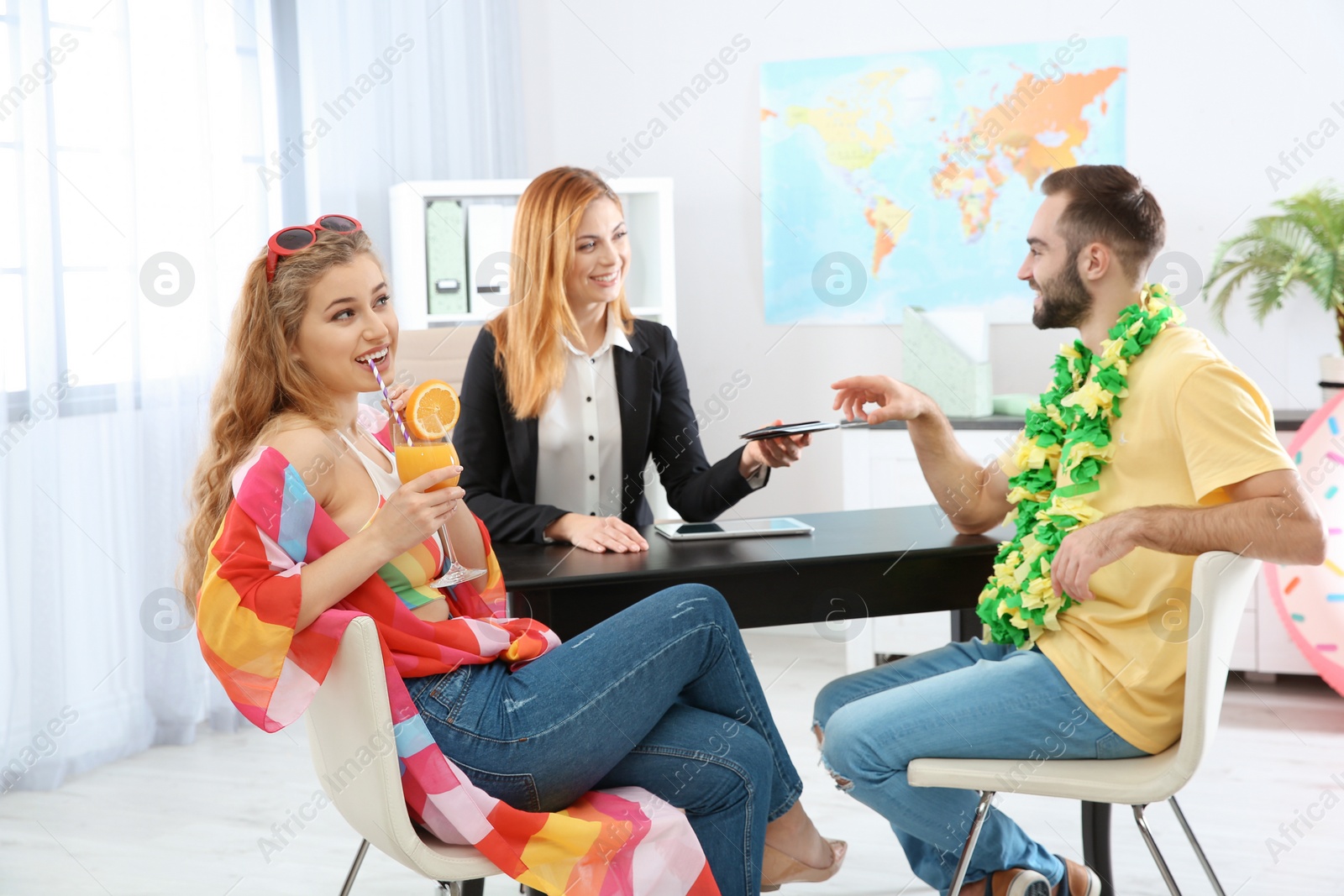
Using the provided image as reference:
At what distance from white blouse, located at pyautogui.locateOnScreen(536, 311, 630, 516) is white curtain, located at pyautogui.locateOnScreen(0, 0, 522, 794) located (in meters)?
0.97

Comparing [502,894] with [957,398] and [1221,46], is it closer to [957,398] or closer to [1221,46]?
[957,398]

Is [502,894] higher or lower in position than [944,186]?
lower

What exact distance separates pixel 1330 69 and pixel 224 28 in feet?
11.2

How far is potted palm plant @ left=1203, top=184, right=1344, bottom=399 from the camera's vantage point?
11.5 feet

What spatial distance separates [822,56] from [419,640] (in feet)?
10.9

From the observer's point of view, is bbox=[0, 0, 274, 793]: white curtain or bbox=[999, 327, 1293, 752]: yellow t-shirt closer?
bbox=[999, 327, 1293, 752]: yellow t-shirt

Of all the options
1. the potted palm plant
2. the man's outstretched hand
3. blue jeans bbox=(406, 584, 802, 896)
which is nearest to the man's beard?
the man's outstretched hand

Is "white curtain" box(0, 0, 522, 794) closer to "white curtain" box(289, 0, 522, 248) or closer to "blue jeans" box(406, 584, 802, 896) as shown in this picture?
"white curtain" box(289, 0, 522, 248)

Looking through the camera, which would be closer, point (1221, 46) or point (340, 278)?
point (340, 278)

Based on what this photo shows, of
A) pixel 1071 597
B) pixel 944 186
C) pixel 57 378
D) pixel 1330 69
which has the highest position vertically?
pixel 1330 69

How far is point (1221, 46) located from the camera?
12.6 feet

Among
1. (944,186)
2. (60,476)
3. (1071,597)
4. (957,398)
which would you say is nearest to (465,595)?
(1071,597)

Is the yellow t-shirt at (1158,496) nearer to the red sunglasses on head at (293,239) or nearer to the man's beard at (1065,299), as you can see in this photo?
the man's beard at (1065,299)

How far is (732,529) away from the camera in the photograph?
7.04 ft
